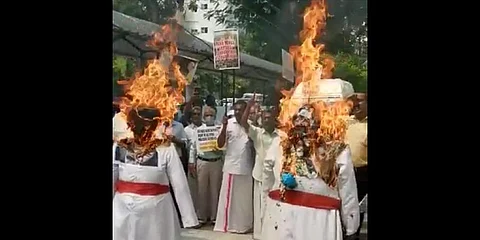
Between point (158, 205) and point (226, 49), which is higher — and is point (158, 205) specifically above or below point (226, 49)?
below

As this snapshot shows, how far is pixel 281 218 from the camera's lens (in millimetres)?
1699

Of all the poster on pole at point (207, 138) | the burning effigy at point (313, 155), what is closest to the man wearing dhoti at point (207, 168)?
the poster on pole at point (207, 138)

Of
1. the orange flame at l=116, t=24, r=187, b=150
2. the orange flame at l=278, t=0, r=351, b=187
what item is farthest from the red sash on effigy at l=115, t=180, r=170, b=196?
the orange flame at l=278, t=0, r=351, b=187

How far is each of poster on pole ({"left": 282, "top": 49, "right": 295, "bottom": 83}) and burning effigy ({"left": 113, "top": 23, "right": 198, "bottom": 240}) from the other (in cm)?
30

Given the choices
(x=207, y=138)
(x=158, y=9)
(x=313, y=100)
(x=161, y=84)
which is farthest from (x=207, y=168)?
(x=158, y=9)

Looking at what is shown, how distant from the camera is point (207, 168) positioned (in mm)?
1854

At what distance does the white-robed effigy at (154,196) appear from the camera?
1.69m

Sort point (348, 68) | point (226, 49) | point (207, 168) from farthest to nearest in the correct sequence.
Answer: point (207, 168) < point (226, 49) < point (348, 68)

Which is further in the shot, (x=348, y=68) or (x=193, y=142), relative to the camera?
(x=193, y=142)

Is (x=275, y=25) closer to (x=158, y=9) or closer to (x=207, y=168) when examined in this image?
(x=158, y=9)

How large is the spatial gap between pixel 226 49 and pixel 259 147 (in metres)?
0.36

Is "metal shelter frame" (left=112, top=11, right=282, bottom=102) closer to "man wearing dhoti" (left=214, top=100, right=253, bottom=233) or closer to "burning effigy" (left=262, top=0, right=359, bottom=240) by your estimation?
"burning effigy" (left=262, top=0, right=359, bottom=240)

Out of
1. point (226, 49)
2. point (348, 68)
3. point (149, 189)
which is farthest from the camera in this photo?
point (149, 189)
